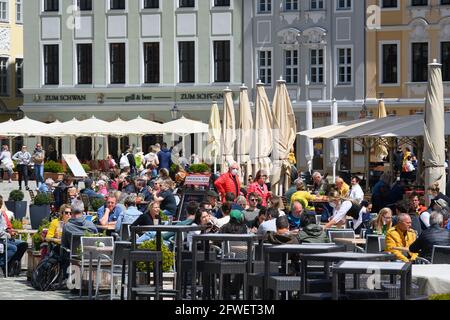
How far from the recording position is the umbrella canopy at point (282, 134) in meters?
33.1

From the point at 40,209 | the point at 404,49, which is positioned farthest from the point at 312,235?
the point at 404,49

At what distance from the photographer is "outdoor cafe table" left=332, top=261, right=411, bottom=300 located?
12.8 metres

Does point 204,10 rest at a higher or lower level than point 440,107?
higher

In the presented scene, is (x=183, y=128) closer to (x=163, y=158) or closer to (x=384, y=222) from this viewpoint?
(x=163, y=158)

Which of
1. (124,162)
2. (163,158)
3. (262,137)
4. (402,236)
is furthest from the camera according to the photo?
(124,162)

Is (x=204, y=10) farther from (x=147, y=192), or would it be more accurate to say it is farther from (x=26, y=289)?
(x=26, y=289)

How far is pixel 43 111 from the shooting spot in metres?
58.8

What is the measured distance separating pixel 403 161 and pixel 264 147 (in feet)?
40.7

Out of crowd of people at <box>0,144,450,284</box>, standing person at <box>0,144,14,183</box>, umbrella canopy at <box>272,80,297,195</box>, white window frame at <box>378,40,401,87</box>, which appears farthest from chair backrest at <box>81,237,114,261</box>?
white window frame at <box>378,40,401,87</box>

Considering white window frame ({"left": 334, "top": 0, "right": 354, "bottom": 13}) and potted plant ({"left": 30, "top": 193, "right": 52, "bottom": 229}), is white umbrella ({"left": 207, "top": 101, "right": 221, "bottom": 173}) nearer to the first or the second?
potted plant ({"left": 30, "top": 193, "right": 52, "bottom": 229})

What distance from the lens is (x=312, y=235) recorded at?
60.0 ft

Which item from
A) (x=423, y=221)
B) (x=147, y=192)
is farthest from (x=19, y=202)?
(x=423, y=221)

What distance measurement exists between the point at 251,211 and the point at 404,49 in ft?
102

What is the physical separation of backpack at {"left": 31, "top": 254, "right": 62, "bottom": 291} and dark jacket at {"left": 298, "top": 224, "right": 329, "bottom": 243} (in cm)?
456
